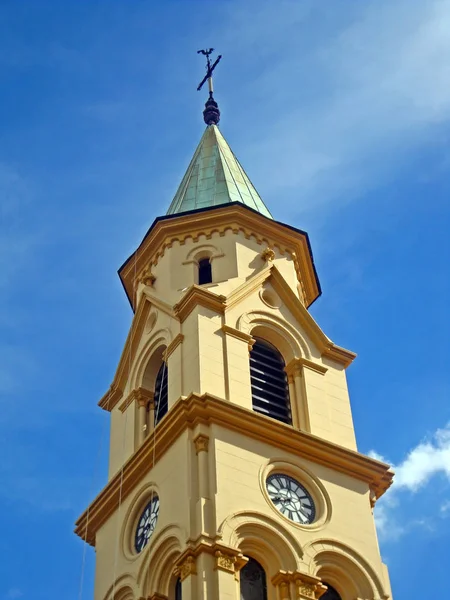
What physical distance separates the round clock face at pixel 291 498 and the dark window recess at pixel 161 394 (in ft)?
16.5

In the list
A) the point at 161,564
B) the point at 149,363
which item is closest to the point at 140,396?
the point at 149,363

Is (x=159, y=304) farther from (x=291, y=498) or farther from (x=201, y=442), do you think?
(x=291, y=498)

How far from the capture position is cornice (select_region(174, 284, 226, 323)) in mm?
39656

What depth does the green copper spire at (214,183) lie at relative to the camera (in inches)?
1804

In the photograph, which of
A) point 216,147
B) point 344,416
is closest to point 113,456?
point 344,416

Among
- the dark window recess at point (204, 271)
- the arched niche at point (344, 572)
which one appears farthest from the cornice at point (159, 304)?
the arched niche at point (344, 572)

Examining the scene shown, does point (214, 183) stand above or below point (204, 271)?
above

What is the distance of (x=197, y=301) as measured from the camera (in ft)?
130

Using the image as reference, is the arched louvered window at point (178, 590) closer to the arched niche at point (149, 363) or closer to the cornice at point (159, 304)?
the arched niche at point (149, 363)

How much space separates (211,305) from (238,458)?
614 cm

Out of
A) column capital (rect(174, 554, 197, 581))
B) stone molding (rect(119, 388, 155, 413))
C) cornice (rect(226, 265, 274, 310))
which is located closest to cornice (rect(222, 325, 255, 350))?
cornice (rect(226, 265, 274, 310))

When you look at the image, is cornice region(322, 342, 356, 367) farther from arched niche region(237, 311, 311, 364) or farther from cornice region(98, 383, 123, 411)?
cornice region(98, 383, 123, 411)

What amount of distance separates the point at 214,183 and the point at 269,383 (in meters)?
9.88

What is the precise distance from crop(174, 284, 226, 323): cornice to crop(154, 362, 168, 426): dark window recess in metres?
2.07
